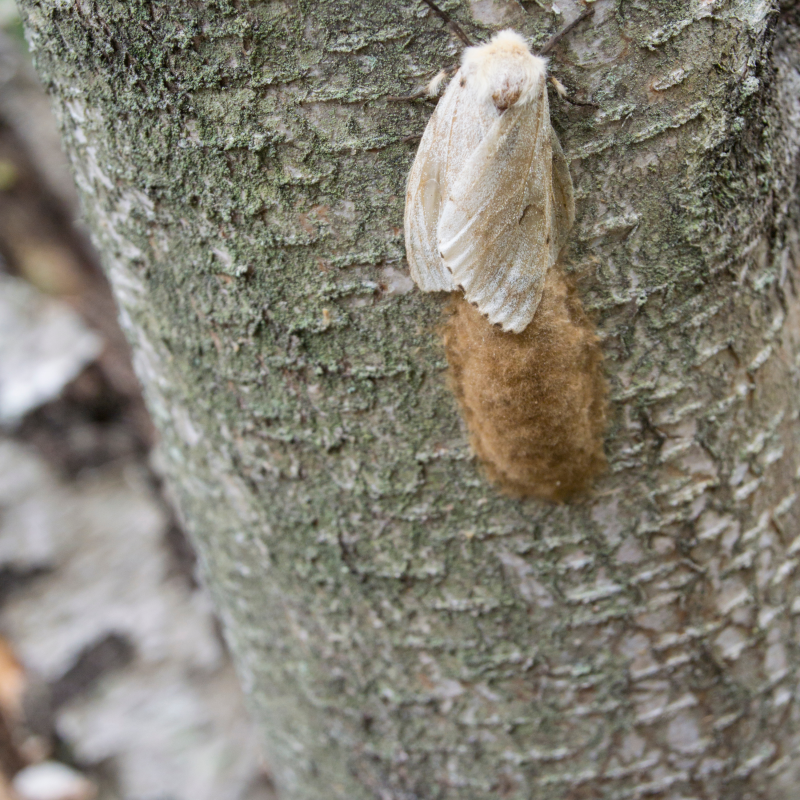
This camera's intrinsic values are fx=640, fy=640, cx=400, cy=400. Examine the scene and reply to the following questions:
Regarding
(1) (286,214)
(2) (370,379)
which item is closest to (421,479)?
(2) (370,379)

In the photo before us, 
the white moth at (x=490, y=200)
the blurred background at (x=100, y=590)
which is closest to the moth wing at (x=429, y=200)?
the white moth at (x=490, y=200)

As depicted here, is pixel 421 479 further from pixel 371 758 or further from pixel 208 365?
pixel 371 758

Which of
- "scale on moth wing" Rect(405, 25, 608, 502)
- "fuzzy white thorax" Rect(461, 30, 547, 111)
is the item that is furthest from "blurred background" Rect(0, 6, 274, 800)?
"fuzzy white thorax" Rect(461, 30, 547, 111)

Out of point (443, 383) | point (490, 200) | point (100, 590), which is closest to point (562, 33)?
point (490, 200)

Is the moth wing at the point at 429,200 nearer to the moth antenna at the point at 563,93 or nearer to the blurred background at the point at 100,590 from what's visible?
the moth antenna at the point at 563,93

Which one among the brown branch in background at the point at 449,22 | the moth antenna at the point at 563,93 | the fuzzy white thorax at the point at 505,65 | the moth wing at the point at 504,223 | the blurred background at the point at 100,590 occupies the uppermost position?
the brown branch in background at the point at 449,22
